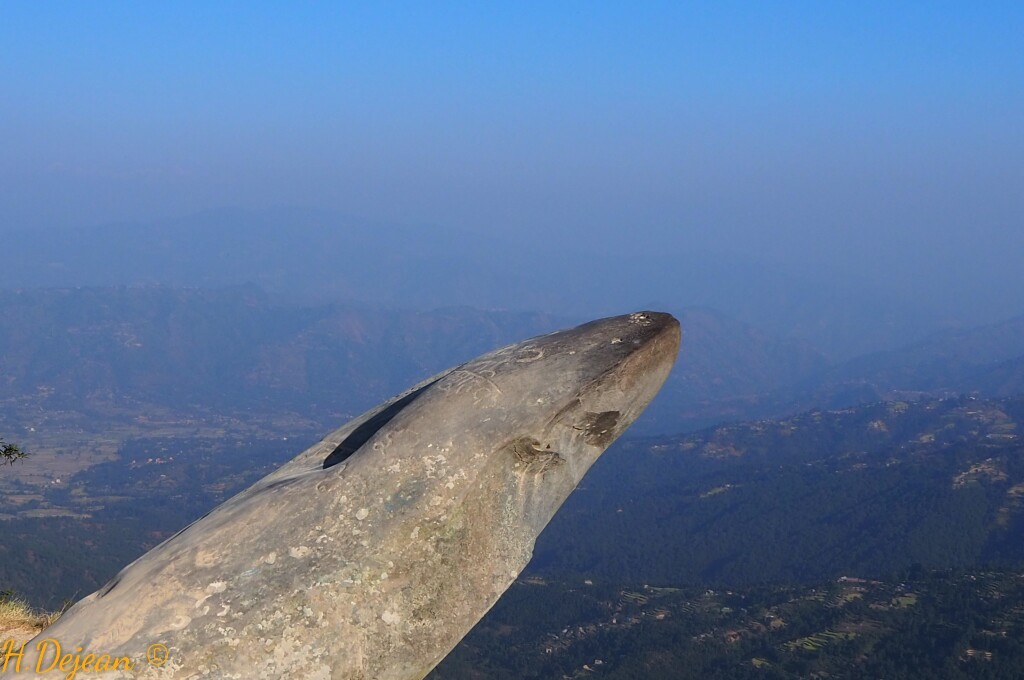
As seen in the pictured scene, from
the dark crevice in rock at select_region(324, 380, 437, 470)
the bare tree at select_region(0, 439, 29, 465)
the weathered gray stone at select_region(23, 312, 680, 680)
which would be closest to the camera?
the weathered gray stone at select_region(23, 312, 680, 680)

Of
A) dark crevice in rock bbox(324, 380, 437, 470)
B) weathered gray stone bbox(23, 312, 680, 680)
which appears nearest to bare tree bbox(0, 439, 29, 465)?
weathered gray stone bbox(23, 312, 680, 680)

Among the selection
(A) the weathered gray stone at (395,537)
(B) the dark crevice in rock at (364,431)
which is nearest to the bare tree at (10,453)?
(A) the weathered gray stone at (395,537)

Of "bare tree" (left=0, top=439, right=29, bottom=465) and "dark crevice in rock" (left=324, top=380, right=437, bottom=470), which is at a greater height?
"dark crevice in rock" (left=324, top=380, right=437, bottom=470)

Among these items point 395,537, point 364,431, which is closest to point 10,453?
point 364,431

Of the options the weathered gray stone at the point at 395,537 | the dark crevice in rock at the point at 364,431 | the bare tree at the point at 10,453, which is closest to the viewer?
the weathered gray stone at the point at 395,537

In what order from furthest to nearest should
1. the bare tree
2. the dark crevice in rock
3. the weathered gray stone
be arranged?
1. the bare tree
2. the dark crevice in rock
3. the weathered gray stone

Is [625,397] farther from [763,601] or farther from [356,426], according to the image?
[763,601]

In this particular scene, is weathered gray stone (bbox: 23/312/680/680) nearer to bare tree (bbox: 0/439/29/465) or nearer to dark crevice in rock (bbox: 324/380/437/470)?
dark crevice in rock (bbox: 324/380/437/470)

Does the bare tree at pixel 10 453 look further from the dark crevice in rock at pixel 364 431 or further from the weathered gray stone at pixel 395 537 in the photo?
the dark crevice in rock at pixel 364 431

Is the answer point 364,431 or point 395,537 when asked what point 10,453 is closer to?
point 364,431
